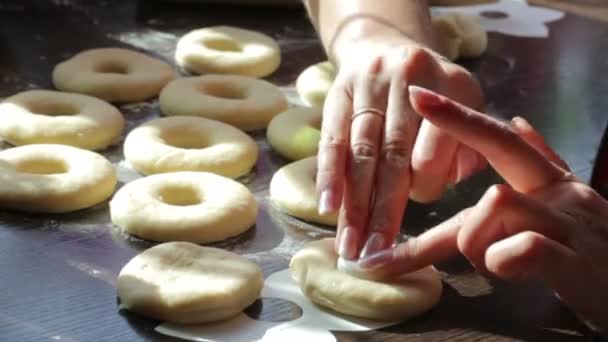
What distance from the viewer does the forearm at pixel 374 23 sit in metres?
1.43

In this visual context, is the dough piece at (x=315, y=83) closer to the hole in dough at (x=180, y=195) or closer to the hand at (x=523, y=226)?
the hole in dough at (x=180, y=195)

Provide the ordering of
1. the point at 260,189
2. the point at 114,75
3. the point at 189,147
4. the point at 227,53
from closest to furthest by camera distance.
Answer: the point at 260,189
the point at 189,147
the point at 114,75
the point at 227,53

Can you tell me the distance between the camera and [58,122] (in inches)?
64.2

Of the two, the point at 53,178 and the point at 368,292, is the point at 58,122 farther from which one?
the point at 368,292

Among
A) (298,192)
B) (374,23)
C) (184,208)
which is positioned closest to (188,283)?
(184,208)

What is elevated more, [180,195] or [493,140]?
[493,140]

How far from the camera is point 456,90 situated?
52.8 inches

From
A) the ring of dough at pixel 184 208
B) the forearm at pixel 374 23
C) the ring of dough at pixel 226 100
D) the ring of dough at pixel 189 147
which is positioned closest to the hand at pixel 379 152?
the forearm at pixel 374 23

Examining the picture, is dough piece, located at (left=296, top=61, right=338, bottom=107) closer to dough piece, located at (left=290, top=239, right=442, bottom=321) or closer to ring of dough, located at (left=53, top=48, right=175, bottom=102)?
ring of dough, located at (left=53, top=48, right=175, bottom=102)

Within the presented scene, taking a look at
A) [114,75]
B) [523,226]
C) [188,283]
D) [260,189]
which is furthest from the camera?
[114,75]

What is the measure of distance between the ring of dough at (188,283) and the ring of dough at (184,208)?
0.24ft

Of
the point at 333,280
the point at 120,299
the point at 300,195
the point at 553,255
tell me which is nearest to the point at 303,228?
the point at 300,195

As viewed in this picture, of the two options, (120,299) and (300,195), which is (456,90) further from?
(120,299)

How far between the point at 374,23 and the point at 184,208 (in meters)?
0.40
